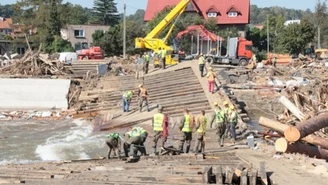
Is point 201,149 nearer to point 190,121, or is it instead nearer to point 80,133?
point 190,121

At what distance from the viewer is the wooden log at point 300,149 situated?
41.1 ft

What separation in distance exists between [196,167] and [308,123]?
3.23 m

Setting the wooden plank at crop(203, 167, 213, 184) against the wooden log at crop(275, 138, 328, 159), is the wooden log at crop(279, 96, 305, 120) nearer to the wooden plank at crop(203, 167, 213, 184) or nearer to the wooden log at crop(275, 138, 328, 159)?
the wooden log at crop(275, 138, 328, 159)

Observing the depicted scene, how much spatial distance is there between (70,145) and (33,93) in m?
10.8

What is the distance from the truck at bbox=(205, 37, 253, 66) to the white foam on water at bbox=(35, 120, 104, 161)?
2011 cm

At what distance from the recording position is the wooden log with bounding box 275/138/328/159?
41.1 feet

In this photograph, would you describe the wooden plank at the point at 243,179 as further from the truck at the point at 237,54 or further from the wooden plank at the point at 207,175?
the truck at the point at 237,54

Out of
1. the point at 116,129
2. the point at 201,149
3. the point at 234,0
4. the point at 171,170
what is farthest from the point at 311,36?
the point at 171,170

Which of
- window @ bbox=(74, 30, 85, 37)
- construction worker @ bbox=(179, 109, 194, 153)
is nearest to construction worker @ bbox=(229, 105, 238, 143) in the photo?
construction worker @ bbox=(179, 109, 194, 153)

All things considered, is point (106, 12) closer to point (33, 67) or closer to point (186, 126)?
point (33, 67)

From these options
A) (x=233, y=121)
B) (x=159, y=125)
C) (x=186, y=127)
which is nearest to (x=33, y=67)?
(x=233, y=121)

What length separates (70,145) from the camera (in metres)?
20.3

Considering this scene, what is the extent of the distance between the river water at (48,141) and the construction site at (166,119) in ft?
0.16

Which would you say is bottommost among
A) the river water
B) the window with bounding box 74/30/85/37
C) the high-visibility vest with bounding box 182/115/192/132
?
the river water
